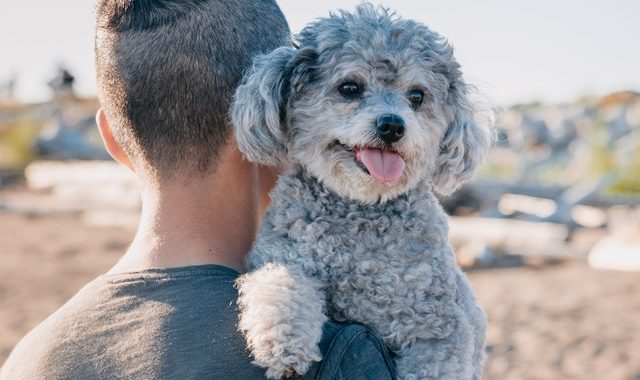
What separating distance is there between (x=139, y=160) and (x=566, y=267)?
24.6 feet

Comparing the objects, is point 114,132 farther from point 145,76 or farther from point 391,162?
point 391,162

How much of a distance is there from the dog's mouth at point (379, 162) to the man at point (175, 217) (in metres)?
0.31

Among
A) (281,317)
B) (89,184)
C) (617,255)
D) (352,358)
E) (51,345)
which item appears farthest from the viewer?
(89,184)

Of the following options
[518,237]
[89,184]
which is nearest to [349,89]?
[518,237]

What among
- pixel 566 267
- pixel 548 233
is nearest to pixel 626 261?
pixel 566 267

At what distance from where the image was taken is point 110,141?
7.91 ft

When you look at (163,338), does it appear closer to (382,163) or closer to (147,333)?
(147,333)

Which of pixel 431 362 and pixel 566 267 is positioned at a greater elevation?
pixel 431 362

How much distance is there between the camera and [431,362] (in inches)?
86.6

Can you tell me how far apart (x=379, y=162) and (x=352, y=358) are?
0.79 metres

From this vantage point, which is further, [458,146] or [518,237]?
[518,237]

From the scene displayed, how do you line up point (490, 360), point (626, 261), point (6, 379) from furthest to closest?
1. point (626, 261)
2. point (490, 360)
3. point (6, 379)

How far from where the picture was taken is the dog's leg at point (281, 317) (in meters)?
1.86

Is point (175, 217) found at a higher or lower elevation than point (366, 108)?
lower
